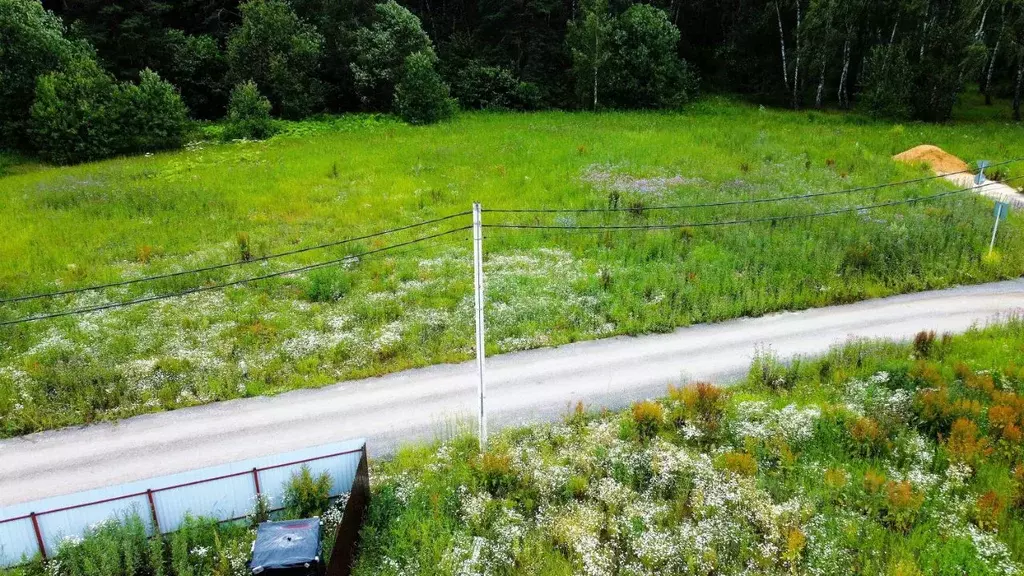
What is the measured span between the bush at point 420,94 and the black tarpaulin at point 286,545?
109ft

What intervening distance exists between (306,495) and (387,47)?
3708 centimetres

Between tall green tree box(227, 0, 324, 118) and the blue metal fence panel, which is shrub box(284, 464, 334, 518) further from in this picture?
tall green tree box(227, 0, 324, 118)

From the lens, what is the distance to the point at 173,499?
10672 mm

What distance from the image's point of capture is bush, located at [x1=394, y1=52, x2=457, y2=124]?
129 feet

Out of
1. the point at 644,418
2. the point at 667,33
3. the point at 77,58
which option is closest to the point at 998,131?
the point at 667,33

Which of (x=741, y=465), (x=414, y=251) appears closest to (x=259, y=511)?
(x=741, y=465)

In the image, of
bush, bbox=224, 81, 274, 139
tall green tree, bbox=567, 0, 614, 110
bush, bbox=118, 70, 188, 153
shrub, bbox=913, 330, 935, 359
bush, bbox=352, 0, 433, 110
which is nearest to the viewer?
shrub, bbox=913, 330, 935, 359

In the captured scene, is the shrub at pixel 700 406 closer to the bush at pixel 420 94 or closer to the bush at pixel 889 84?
the bush at pixel 420 94

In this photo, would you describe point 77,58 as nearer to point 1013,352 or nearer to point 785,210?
point 785,210

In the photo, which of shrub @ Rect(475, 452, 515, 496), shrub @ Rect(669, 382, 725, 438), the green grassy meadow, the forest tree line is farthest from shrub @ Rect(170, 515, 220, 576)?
the forest tree line

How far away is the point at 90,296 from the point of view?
18.8 metres

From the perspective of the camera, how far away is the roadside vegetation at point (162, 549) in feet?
32.5

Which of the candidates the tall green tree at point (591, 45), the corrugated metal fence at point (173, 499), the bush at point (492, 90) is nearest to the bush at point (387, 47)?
the bush at point (492, 90)

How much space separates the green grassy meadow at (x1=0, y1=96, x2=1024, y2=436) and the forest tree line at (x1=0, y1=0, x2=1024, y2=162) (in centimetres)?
408
